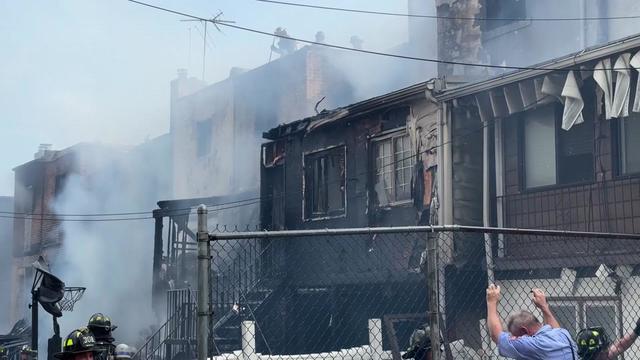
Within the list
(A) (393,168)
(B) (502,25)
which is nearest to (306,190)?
(A) (393,168)

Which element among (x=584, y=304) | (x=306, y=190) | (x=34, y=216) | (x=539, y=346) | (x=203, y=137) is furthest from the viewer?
(x=34, y=216)

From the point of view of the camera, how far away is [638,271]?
39.5 ft

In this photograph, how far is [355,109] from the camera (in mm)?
17328

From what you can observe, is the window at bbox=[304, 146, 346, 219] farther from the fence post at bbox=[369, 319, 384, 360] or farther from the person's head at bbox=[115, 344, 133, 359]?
the person's head at bbox=[115, 344, 133, 359]

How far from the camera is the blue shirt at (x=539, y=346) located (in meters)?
5.39

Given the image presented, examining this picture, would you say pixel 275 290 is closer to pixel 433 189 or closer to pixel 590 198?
pixel 433 189

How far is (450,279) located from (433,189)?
1.85 metres

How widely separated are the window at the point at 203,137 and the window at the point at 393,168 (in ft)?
58.6

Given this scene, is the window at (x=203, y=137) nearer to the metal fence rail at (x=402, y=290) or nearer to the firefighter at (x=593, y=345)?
the metal fence rail at (x=402, y=290)

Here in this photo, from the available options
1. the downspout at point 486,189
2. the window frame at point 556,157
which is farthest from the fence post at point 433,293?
the downspout at point 486,189

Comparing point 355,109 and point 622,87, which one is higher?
point 355,109

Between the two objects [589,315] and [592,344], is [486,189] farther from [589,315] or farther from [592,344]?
[592,344]

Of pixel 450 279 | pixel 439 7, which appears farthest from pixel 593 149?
pixel 439 7

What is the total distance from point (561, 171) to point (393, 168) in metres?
4.07
